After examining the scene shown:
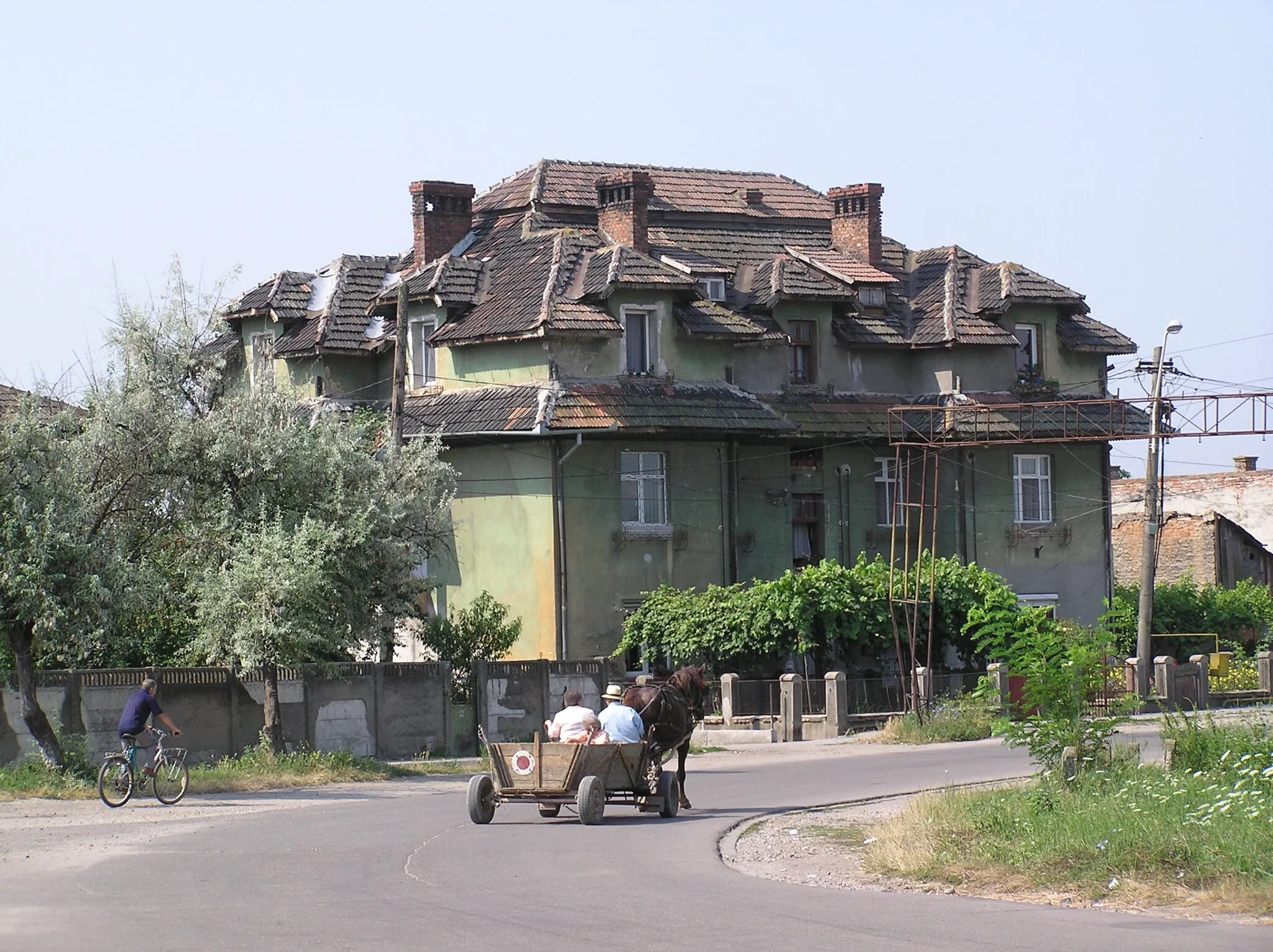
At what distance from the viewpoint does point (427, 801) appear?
2398 cm

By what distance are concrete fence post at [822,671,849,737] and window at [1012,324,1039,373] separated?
15375 millimetres

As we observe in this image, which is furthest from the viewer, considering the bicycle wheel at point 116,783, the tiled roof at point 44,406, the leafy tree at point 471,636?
the leafy tree at point 471,636

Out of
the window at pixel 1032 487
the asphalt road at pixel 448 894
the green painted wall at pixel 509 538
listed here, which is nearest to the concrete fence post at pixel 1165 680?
the window at pixel 1032 487

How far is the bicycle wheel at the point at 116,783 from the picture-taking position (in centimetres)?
2316

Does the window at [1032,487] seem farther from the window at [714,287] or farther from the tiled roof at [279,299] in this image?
the tiled roof at [279,299]

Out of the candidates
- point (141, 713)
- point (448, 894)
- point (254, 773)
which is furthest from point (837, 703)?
point (448, 894)

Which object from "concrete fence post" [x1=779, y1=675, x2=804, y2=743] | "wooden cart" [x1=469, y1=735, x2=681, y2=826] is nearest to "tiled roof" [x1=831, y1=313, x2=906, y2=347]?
"concrete fence post" [x1=779, y1=675, x2=804, y2=743]

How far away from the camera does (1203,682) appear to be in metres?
44.4

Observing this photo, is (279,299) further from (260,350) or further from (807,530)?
(807,530)

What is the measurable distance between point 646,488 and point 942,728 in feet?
34.9

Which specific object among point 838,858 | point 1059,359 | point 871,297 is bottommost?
point 838,858

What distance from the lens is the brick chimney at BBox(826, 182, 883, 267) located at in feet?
170

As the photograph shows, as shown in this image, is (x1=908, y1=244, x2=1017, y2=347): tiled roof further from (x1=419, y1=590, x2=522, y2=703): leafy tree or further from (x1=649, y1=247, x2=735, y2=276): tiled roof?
(x1=419, y1=590, x2=522, y2=703): leafy tree

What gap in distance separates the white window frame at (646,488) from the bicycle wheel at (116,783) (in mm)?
20237
